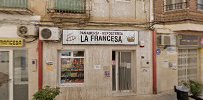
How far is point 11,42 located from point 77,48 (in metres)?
2.51

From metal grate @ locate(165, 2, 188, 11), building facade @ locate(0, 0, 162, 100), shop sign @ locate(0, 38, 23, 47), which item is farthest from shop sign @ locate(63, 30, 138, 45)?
metal grate @ locate(165, 2, 188, 11)

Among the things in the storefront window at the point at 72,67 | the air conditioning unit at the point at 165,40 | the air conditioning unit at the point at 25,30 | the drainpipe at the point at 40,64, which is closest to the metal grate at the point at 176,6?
the air conditioning unit at the point at 165,40

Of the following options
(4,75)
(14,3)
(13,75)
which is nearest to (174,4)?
(14,3)

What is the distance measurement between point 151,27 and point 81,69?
11.6ft

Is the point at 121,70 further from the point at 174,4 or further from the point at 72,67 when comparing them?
the point at 174,4

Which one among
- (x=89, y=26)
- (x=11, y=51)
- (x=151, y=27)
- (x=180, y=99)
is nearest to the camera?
(x=180, y=99)

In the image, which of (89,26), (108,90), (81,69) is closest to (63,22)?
(89,26)

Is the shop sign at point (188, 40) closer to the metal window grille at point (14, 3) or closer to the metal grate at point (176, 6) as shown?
the metal grate at point (176, 6)

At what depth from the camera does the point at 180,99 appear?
7.88 meters

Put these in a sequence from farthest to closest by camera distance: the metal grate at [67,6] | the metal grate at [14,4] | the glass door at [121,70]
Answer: the glass door at [121,70] → the metal grate at [67,6] → the metal grate at [14,4]

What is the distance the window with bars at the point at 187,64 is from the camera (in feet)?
40.8

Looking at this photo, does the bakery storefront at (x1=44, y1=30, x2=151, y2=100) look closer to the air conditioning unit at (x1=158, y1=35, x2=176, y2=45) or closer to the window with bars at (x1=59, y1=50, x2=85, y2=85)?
the window with bars at (x1=59, y1=50, x2=85, y2=85)

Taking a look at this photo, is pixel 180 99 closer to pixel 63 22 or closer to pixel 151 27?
pixel 151 27

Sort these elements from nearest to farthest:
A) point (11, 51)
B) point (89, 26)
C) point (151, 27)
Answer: point (11, 51) → point (89, 26) → point (151, 27)
